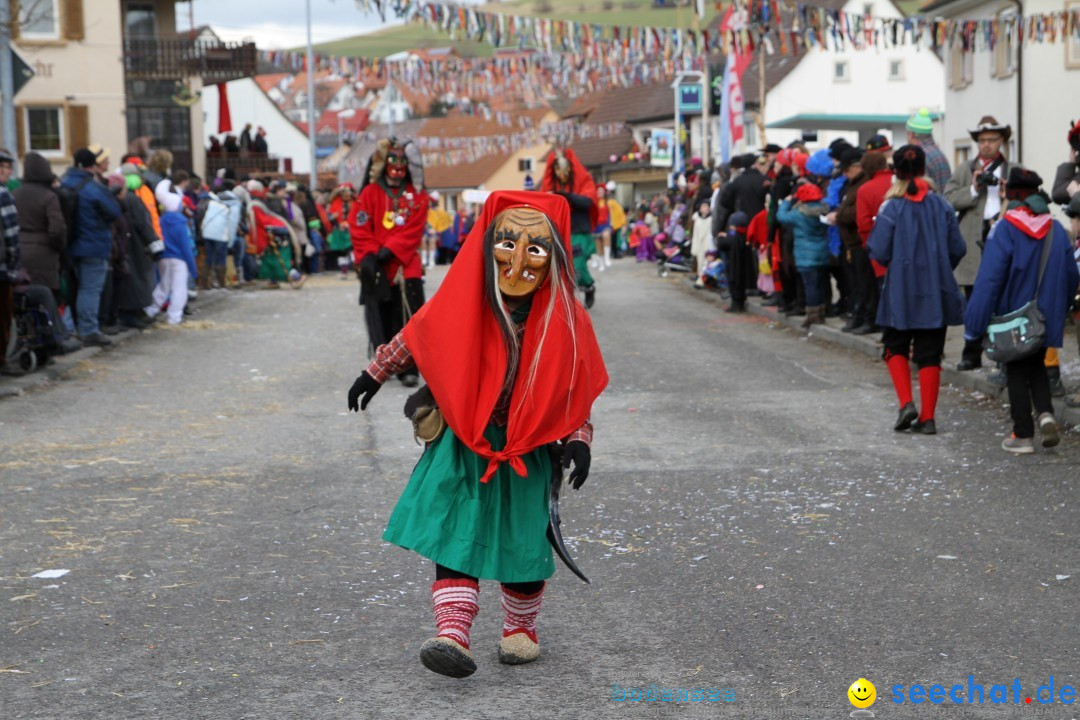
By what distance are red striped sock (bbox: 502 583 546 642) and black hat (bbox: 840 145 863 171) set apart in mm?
10803

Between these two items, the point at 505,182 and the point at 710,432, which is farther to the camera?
the point at 505,182

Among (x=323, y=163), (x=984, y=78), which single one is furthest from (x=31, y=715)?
(x=323, y=163)

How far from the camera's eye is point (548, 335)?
520 cm

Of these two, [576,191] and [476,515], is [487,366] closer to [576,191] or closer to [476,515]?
[476,515]

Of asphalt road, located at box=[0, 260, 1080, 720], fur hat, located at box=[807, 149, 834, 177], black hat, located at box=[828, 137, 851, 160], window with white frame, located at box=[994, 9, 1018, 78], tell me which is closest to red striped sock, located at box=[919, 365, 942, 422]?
asphalt road, located at box=[0, 260, 1080, 720]

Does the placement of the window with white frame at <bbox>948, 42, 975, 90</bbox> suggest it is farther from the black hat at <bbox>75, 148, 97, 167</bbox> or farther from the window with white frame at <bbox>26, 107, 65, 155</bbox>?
the black hat at <bbox>75, 148, 97, 167</bbox>

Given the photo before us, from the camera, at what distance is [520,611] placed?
528cm

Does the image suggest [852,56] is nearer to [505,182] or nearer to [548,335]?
[505,182]

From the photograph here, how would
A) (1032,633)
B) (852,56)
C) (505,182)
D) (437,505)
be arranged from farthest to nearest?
(505,182), (852,56), (1032,633), (437,505)

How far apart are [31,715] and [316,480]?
4.11 meters

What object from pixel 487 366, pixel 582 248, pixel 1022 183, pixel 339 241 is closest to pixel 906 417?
pixel 1022 183

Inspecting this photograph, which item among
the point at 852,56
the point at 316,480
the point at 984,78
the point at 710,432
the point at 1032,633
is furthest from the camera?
the point at 852,56

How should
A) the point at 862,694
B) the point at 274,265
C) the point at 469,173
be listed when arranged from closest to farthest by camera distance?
the point at 862,694
the point at 274,265
the point at 469,173

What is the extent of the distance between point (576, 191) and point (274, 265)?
1068 centimetres
